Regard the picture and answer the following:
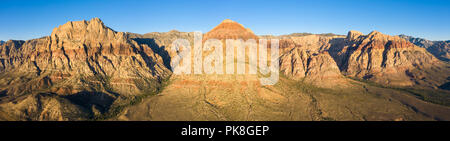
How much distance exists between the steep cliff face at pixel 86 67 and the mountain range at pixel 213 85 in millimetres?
599

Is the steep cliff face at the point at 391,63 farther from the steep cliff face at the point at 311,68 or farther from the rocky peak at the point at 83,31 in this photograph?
the rocky peak at the point at 83,31

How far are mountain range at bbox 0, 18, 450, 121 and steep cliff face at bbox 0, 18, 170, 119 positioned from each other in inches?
23.6

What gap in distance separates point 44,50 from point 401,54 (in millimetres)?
249024

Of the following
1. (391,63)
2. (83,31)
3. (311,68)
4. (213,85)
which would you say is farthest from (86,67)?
(391,63)

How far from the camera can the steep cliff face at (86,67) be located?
12375 cm

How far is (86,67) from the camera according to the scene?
137 metres

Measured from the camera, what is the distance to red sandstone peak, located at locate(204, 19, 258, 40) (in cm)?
14162

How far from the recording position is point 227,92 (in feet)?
312

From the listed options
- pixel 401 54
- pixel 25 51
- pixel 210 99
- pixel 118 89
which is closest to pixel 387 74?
pixel 401 54

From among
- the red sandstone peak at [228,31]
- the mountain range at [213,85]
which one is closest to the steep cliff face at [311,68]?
the mountain range at [213,85]

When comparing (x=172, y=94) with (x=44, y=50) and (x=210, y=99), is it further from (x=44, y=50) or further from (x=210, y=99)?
(x=44, y=50)

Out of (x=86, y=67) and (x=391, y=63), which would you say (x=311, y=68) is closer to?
(x=391, y=63)

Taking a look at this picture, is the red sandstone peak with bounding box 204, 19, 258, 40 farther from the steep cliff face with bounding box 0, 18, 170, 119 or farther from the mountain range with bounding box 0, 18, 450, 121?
the steep cliff face with bounding box 0, 18, 170, 119

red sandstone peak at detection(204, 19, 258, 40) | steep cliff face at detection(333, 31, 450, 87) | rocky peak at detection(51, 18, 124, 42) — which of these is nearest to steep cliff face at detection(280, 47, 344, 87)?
red sandstone peak at detection(204, 19, 258, 40)
